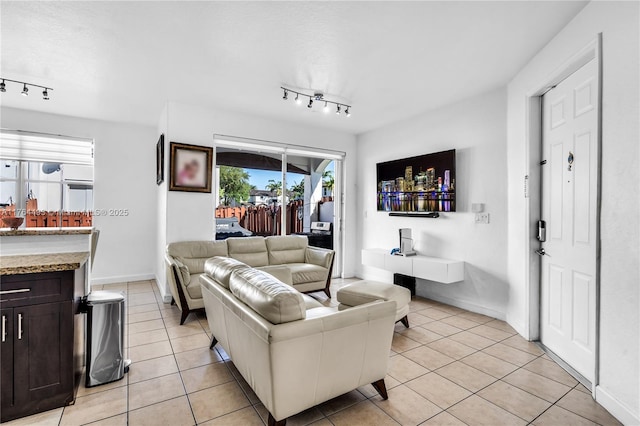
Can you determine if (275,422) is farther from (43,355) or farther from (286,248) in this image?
(286,248)

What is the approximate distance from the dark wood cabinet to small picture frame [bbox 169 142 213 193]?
2.39 meters

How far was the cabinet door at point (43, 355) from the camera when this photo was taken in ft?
6.17

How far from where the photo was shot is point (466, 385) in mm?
2289

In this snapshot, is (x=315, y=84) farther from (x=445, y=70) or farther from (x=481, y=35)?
(x=481, y=35)

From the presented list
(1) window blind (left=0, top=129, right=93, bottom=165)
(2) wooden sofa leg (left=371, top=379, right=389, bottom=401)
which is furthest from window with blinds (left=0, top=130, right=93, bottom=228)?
(2) wooden sofa leg (left=371, top=379, right=389, bottom=401)

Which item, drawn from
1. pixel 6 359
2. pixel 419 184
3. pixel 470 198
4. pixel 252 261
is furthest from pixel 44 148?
pixel 470 198

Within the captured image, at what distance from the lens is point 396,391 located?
2205 mm

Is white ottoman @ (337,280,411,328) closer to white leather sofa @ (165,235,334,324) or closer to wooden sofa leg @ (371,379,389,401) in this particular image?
white leather sofa @ (165,235,334,324)

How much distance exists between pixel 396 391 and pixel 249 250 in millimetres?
2922

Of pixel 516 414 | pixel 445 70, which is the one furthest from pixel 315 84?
pixel 516 414

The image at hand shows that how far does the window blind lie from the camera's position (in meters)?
4.57

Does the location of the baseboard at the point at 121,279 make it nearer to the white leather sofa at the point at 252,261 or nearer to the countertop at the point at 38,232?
the white leather sofa at the point at 252,261

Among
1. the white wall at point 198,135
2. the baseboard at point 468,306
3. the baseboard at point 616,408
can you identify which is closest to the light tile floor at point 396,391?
the baseboard at point 616,408

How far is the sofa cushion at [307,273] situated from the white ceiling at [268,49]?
7.54 ft
